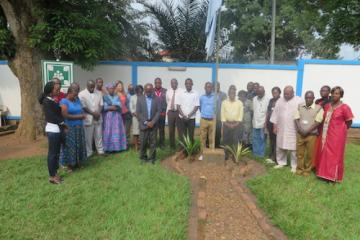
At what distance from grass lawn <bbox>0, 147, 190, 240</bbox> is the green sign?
5.94 ft

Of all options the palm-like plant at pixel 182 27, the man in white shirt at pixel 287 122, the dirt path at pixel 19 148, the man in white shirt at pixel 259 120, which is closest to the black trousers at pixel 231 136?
the man in white shirt at pixel 259 120

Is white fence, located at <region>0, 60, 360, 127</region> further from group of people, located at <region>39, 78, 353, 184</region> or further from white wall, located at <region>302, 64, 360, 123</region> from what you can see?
group of people, located at <region>39, 78, 353, 184</region>

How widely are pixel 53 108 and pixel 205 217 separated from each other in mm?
2983

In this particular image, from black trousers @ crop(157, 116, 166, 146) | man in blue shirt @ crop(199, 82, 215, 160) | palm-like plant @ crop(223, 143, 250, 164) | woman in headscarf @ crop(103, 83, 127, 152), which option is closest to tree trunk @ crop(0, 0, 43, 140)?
woman in headscarf @ crop(103, 83, 127, 152)

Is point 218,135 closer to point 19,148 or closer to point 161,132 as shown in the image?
point 161,132

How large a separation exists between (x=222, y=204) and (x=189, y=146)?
2.13m

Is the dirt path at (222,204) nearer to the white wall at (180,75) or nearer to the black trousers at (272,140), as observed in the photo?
the black trousers at (272,140)

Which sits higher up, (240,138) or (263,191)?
(240,138)

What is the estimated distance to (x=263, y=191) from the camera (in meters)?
5.15

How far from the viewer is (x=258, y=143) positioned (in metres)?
7.39

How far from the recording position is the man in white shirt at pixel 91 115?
6660 millimetres

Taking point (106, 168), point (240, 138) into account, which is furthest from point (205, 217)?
point (240, 138)

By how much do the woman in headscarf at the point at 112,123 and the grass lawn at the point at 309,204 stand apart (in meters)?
3.34

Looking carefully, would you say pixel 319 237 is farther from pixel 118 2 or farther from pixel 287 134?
pixel 118 2
